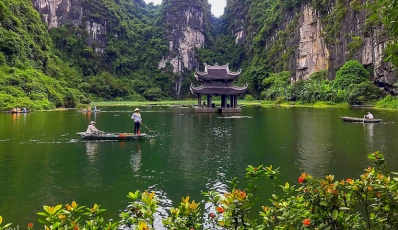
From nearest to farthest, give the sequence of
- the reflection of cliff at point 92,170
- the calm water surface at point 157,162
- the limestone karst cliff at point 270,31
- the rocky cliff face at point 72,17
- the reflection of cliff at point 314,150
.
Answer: the calm water surface at point 157,162
the reflection of cliff at point 92,170
the reflection of cliff at point 314,150
the limestone karst cliff at point 270,31
the rocky cliff face at point 72,17

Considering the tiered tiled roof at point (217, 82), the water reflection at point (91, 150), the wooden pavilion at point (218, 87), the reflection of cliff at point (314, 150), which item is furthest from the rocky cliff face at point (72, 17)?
the reflection of cliff at point (314, 150)

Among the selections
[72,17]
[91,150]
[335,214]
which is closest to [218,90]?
[91,150]

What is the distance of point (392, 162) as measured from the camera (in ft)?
39.3

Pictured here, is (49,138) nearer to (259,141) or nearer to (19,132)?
(19,132)

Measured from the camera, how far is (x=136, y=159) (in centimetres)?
1346

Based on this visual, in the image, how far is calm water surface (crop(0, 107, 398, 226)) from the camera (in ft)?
29.0

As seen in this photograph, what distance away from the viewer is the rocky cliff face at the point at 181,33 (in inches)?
4776

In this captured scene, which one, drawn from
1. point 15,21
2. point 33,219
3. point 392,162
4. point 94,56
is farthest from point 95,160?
point 94,56

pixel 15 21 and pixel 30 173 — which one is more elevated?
pixel 15 21

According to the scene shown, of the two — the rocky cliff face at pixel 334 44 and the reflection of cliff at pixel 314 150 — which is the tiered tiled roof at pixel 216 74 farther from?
the reflection of cliff at pixel 314 150

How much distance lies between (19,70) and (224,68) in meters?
33.7

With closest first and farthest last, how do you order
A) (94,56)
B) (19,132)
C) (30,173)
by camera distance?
(30,173) → (19,132) → (94,56)

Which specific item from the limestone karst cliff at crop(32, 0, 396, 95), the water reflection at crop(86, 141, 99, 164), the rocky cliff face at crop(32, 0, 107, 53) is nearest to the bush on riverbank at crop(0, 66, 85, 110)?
the water reflection at crop(86, 141, 99, 164)

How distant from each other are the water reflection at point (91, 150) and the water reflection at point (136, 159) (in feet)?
4.99
